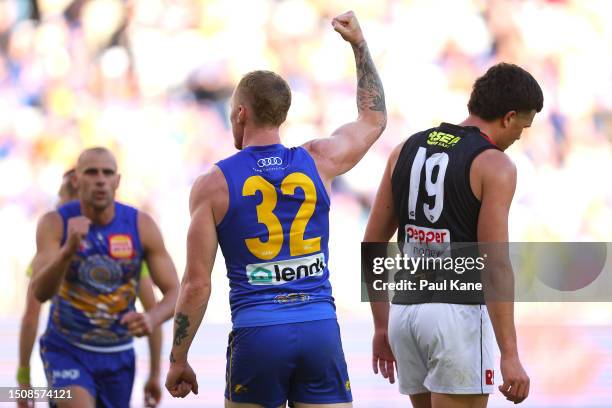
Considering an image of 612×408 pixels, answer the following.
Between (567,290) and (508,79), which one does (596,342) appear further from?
(508,79)

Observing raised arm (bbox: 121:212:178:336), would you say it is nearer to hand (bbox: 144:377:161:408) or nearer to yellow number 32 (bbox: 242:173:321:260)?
hand (bbox: 144:377:161:408)

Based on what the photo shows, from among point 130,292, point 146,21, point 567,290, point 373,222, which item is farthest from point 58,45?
point 373,222

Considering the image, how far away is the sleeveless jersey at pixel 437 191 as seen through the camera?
180 inches

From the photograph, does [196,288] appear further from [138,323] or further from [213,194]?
[138,323]

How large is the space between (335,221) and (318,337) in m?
12.6

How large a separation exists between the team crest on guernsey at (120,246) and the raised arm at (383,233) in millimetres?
1972

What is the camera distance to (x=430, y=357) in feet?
15.4

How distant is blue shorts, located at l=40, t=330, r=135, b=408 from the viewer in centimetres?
636

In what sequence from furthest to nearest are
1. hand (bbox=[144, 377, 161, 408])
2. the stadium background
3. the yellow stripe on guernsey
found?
the stadium background < hand (bbox=[144, 377, 161, 408]) < the yellow stripe on guernsey

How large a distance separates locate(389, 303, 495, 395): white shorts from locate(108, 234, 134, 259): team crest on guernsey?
2.31 metres

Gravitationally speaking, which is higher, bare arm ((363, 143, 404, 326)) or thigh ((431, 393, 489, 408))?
bare arm ((363, 143, 404, 326))

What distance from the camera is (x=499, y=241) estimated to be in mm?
4430

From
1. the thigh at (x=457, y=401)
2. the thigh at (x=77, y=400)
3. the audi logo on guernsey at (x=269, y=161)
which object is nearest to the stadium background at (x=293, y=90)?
the thigh at (x=77, y=400)

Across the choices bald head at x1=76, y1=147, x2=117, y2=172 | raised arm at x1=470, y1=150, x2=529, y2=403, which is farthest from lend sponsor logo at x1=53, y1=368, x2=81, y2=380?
raised arm at x1=470, y1=150, x2=529, y2=403
